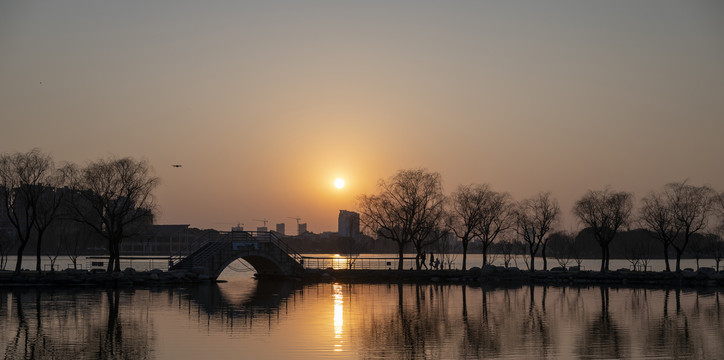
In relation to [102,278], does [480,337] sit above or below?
below

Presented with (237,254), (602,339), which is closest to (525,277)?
(237,254)

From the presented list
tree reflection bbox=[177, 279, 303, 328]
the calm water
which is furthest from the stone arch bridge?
the calm water

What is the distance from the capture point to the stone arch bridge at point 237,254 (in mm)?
77500

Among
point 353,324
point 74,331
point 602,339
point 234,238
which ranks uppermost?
point 234,238

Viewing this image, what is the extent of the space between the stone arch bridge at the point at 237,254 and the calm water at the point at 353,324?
1097 centimetres

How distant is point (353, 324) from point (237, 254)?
37.3m

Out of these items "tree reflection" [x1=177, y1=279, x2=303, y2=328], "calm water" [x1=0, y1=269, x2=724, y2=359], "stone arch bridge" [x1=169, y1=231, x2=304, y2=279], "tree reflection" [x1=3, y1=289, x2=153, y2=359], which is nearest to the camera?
"tree reflection" [x1=3, y1=289, x2=153, y2=359]

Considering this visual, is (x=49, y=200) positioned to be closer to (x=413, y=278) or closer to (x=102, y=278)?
(x=102, y=278)

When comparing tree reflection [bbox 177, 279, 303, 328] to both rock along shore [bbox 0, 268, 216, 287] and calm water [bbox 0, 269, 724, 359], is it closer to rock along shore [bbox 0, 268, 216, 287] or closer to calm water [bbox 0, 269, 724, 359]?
calm water [bbox 0, 269, 724, 359]

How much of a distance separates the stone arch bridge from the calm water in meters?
11.0

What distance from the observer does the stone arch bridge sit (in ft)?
254

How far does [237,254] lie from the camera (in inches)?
3044

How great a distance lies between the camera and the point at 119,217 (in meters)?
77.4

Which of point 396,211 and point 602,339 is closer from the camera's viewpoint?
point 602,339
